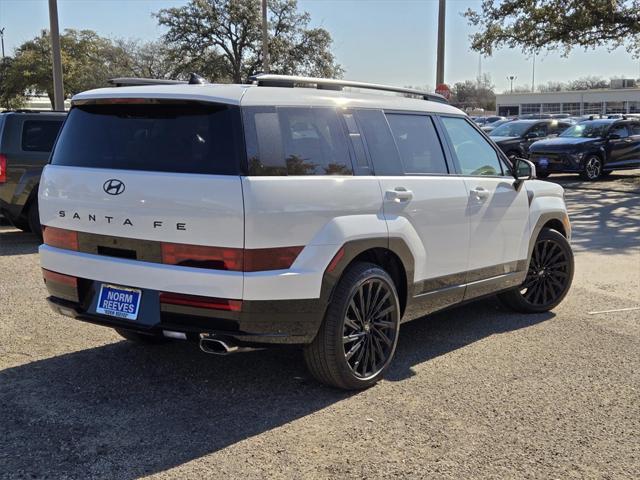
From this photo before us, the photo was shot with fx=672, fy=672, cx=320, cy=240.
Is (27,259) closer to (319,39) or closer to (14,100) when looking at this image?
(319,39)

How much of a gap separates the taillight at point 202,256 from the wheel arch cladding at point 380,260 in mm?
586

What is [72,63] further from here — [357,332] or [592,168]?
[357,332]

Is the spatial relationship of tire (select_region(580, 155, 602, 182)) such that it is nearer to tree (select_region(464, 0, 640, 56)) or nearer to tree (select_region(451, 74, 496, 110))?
tree (select_region(464, 0, 640, 56))

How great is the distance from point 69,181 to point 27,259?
501 centimetres

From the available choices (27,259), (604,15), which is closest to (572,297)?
(27,259)

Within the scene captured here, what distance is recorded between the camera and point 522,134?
21.6 meters

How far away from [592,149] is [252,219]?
17667 millimetres

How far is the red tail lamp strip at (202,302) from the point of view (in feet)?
12.4

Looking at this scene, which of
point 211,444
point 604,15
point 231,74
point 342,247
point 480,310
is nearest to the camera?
point 211,444

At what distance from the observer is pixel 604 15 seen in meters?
20.0

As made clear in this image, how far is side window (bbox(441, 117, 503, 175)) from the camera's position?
544 cm

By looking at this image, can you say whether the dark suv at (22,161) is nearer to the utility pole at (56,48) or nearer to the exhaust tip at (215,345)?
the exhaust tip at (215,345)

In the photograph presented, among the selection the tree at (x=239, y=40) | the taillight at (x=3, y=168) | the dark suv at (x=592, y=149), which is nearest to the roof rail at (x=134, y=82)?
the taillight at (x=3, y=168)

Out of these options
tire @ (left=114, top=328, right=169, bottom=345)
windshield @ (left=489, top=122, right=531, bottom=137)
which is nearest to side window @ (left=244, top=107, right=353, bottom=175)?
tire @ (left=114, top=328, right=169, bottom=345)
